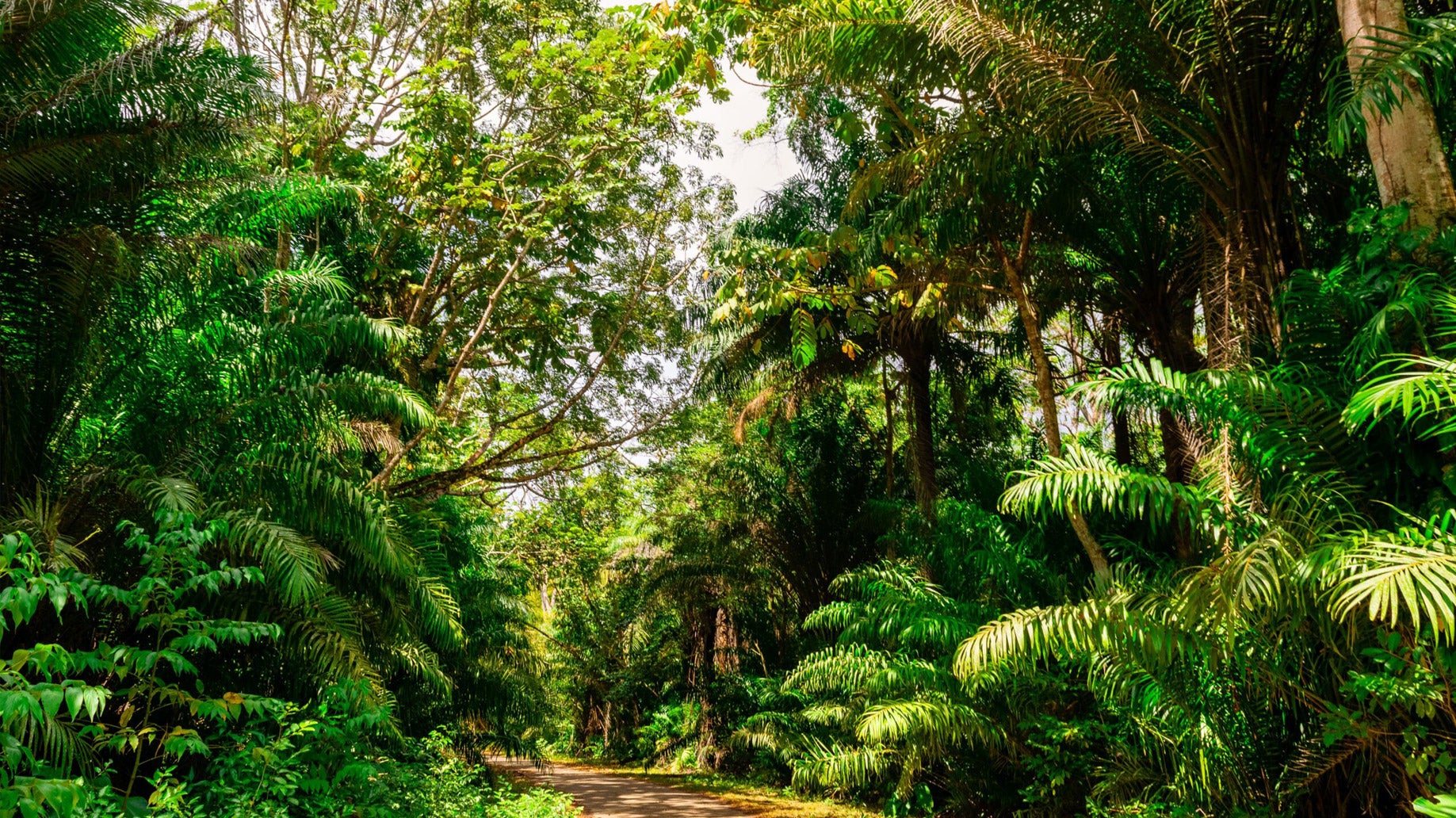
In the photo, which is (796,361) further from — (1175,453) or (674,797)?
(674,797)

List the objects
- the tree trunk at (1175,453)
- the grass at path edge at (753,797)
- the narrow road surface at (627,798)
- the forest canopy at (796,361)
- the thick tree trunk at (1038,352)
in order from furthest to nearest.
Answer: the narrow road surface at (627,798) < the grass at path edge at (753,797) < the tree trunk at (1175,453) < the thick tree trunk at (1038,352) < the forest canopy at (796,361)

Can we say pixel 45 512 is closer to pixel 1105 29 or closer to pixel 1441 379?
pixel 1441 379

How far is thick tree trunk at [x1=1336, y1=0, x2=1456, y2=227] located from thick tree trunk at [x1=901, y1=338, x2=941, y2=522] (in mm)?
7860

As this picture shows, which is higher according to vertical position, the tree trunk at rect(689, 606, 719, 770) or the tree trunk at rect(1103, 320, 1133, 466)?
the tree trunk at rect(1103, 320, 1133, 466)

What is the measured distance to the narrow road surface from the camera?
12914mm

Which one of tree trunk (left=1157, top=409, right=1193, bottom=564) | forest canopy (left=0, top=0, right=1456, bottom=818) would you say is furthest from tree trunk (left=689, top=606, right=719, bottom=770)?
tree trunk (left=1157, top=409, right=1193, bottom=564)

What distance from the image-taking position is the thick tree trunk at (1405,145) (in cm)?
463

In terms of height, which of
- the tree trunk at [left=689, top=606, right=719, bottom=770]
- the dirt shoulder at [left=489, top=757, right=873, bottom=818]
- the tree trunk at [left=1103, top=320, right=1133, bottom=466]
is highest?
the tree trunk at [left=1103, top=320, right=1133, bottom=466]

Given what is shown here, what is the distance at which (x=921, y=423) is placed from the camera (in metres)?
13.3

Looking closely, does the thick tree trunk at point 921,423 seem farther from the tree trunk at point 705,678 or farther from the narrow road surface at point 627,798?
the tree trunk at point 705,678

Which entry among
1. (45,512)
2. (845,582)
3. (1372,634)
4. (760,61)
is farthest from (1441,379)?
(845,582)

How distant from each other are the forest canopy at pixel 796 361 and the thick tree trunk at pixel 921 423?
0.09 metres

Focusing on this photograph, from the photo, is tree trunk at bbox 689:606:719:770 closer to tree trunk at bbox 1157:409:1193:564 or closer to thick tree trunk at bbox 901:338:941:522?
thick tree trunk at bbox 901:338:941:522

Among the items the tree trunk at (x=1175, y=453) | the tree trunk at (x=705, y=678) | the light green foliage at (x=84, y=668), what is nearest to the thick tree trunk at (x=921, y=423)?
the tree trunk at (x=1175, y=453)
